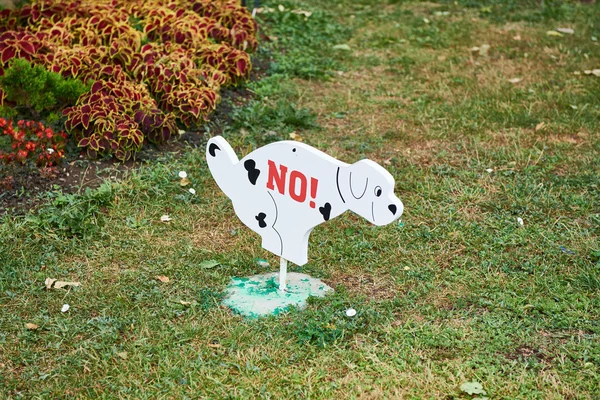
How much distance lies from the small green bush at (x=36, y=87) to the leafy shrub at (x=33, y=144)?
8.7 inches

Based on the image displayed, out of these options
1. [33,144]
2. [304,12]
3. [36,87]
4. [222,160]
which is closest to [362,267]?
[222,160]

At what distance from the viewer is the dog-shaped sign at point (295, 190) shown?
10.2 ft

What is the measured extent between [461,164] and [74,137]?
255cm

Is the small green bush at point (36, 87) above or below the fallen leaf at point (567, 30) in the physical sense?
above

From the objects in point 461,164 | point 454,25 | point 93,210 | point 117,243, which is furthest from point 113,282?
point 454,25

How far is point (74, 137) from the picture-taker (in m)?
5.03

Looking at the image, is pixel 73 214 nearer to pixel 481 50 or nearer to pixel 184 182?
pixel 184 182

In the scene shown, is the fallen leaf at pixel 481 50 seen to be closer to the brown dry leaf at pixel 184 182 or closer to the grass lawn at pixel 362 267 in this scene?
the grass lawn at pixel 362 267

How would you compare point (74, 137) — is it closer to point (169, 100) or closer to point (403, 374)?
point (169, 100)

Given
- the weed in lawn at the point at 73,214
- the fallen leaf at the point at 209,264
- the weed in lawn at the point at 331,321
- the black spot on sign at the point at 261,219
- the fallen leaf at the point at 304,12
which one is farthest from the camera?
the fallen leaf at the point at 304,12

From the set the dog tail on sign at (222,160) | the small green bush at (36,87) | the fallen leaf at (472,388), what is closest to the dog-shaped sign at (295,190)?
the dog tail on sign at (222,160)

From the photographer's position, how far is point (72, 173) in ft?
15.7

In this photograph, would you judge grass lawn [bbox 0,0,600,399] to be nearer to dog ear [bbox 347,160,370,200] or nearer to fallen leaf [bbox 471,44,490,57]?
dog ear [bbox 347,160,370,200]

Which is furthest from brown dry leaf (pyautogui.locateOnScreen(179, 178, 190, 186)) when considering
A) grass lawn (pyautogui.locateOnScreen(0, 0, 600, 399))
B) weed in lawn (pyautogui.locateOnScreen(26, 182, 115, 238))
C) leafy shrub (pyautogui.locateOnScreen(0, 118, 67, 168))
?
leafy shrub (pyautogui.locateOnScreen(0, 118, 67, 168))
